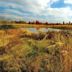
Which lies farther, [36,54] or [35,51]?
[35,51]

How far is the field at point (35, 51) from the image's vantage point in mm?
6523

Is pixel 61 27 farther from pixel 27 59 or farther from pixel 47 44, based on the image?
pixel 27 59

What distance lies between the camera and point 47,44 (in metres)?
7.20

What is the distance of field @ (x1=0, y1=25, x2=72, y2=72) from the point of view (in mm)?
6523

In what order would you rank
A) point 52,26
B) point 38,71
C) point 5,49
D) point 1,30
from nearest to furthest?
point 38,71 < point 5,49 < point 1,30 < point 52,26

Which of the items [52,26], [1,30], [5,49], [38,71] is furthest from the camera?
[52,26]

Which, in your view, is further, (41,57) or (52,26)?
(52,26)

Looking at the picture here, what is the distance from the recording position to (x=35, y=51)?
6.91 meters

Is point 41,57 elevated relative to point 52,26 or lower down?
lower down

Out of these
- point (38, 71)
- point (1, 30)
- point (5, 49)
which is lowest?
point (38, 71)

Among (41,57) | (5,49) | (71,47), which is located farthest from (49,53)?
(5,49)

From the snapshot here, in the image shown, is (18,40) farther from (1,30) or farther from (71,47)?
(71,47)

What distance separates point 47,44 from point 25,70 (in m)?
1.18

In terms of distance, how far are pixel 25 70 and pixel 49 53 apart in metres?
0.90
